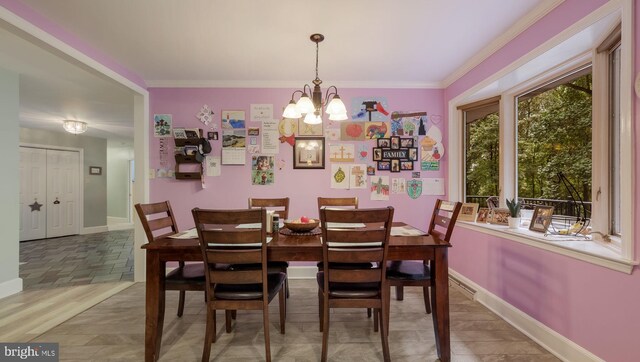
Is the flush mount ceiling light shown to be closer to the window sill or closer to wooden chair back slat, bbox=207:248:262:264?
wooden chair back slat, bbox=207:248:262:264

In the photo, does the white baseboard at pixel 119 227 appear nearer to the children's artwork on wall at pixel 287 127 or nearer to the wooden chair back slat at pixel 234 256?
the children's artwork on wall at pixel 287 127

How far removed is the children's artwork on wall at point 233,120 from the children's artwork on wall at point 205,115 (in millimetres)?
161

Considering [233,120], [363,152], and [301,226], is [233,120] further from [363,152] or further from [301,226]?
[301,226]

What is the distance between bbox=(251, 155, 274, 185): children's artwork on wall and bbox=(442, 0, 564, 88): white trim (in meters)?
2.34

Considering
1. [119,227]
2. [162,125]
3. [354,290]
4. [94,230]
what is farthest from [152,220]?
[119,227]

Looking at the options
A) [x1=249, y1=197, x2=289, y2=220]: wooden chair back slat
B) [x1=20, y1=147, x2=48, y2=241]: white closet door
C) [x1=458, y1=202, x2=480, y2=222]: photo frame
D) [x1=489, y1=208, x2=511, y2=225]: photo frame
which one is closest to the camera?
[x1=489, y1=208, x2=511, y2=225]: photo frame

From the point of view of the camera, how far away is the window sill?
1443mm

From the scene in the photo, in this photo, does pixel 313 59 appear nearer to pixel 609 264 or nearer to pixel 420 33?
pixel 420 33

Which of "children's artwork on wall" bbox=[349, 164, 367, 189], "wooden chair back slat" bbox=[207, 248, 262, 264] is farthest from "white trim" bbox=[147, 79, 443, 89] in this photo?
"wooden chair back slat" bbox=[207, 248, 262, 264]

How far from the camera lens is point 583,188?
2043mm

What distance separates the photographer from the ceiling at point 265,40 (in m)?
1.93

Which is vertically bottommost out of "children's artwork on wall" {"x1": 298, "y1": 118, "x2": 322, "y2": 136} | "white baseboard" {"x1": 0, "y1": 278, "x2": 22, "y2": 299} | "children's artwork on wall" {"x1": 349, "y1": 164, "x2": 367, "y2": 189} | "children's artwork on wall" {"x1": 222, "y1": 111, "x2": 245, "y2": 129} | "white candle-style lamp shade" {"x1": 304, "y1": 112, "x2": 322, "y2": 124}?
"white baseboard" {"x1": 0, "y1": 278, "x2": 22, "y2": 299}

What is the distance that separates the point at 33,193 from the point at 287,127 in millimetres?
5905

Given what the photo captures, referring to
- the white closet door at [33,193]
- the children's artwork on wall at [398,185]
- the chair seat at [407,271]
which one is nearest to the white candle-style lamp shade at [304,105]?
the chair seat at [407,271]
